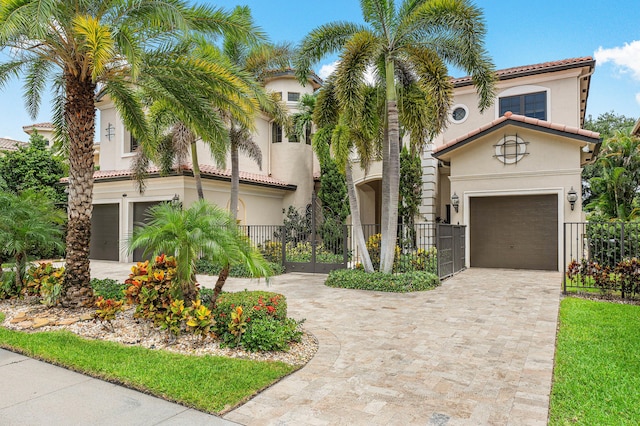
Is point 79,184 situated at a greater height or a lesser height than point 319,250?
greater

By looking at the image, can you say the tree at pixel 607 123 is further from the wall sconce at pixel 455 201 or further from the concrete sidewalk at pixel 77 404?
the concrete sidewalk at pixel 77 404

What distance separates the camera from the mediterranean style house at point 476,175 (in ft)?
49.2

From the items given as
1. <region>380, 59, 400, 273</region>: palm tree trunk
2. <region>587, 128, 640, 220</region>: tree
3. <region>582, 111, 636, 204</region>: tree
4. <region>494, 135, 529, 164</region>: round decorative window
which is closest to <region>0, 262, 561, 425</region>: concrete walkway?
<region>380, 59, 400, 273</region>: palm tree trunk

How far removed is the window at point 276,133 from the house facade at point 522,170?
27.2ft

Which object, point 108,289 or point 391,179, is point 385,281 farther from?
point 108,289

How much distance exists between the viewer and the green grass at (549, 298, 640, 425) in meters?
3.98

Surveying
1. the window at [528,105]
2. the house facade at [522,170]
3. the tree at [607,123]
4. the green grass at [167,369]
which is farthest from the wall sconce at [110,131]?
the tree at [607,123]

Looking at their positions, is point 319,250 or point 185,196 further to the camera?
point 185,196

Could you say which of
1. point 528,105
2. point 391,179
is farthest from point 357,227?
point 528,105

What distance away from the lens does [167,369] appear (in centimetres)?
489

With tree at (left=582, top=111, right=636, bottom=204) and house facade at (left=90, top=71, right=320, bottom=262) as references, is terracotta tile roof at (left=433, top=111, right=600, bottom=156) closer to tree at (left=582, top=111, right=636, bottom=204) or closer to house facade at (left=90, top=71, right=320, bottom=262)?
house facade at (left=90, top=71, right=320, bottom=262)

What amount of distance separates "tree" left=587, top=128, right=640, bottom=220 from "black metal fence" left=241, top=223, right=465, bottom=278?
11.0 metres

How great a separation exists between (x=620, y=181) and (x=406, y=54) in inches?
647

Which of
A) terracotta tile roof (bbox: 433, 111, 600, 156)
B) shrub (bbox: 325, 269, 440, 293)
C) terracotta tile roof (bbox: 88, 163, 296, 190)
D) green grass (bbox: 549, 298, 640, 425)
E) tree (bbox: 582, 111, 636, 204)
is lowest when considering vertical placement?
green grass (bbox: 549, 298, 640, 425)
